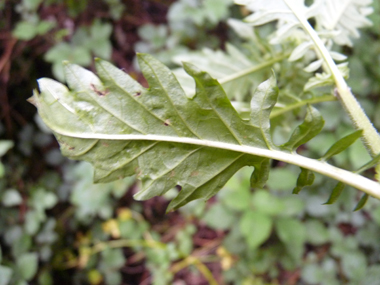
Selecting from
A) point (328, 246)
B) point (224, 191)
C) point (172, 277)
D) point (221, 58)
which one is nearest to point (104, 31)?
point (221, 58)

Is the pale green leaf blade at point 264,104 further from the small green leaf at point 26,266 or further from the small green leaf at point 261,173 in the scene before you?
the small green leaf at point 26,266

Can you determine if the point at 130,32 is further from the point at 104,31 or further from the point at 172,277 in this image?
the point at 172,277

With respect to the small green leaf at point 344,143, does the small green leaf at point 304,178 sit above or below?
below

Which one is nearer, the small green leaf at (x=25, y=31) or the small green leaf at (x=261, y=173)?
the small green leaf at (x=261, y=173)

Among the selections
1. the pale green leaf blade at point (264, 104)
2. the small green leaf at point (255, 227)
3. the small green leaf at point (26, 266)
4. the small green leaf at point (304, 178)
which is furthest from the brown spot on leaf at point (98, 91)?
the small green leaf at point (26, 266)

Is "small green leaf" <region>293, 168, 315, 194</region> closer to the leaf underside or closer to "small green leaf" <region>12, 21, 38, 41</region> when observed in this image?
the leaf underside

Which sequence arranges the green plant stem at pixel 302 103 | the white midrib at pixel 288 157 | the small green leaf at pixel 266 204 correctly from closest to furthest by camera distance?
the white midrib at pixel 288 157
the green plant stem at pixel 302 103
the small green leaf at pixel 266 204
